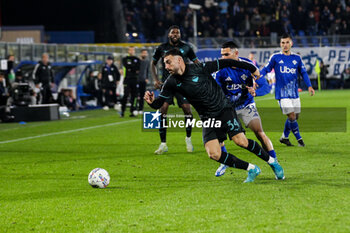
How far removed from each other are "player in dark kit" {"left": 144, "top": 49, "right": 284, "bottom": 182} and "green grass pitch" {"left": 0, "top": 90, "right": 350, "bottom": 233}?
0.38m

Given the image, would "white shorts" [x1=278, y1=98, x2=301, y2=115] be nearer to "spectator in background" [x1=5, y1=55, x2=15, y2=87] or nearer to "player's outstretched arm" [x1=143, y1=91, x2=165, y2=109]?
"player's outstretched arm" [x1=143, y1=91, x2=165, y2=109]

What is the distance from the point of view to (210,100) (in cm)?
754

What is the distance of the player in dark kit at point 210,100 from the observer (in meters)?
7.45

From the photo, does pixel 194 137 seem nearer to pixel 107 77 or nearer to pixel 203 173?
pixel 203 173

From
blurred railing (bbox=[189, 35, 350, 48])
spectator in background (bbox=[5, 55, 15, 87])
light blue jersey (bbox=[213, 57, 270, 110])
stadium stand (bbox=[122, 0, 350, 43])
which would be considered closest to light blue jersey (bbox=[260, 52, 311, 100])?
light blue jersey (bbox=[213, 57, 270, 110])

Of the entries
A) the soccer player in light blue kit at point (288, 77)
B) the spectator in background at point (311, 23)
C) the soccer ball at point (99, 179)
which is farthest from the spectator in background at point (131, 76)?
the spectator in background at point (311, 23)

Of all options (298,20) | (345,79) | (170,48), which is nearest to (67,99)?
(170,48)

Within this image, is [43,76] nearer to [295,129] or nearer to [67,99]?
[67,99]

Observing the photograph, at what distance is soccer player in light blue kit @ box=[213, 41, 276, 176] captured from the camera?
8.42m

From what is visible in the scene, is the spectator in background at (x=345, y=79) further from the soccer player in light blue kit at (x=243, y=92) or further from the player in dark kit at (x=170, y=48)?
the soccer player in light blue kit at (x=243, y=92)

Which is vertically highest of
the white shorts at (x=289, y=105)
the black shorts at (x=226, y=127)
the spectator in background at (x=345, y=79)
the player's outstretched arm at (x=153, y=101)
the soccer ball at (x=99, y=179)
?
the player's outstretched arm at (x=153, y=101)

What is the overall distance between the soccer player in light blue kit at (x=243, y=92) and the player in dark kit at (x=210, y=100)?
65 centimetres

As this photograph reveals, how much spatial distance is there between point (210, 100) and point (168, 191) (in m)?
1.18

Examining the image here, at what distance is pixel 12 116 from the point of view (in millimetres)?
19734
